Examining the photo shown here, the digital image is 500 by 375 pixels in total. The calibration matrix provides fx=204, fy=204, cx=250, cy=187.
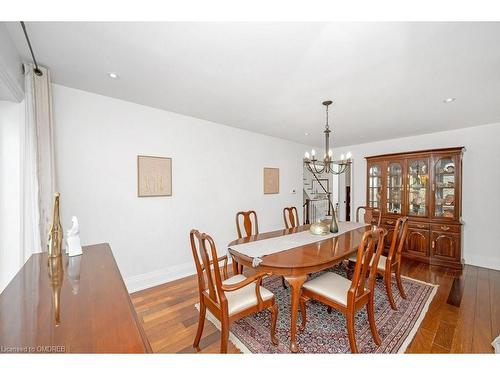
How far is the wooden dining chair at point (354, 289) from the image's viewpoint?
1491 mm

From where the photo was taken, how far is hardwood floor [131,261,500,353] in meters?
1.66

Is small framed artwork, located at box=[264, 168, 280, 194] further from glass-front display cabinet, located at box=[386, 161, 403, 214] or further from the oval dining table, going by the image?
glass-front display cabinet, located at box=[386, 161, 403, 214]

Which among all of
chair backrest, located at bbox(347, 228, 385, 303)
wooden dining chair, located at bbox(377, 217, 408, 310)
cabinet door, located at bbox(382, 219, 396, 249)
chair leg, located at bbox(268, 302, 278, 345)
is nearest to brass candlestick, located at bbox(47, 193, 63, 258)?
chair leg, located at bbox(268, 302, 278, 345)

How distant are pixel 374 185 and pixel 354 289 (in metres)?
3.40

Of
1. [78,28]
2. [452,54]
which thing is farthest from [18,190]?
[452,54]

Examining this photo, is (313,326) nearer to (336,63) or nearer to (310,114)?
(336,63)

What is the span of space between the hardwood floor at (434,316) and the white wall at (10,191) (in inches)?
45.5

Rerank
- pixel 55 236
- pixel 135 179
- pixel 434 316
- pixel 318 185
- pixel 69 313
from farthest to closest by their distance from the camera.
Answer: pixel 318 185, pixel 135 179, pixel 434 316, pixel 55 236, pixel 69 313

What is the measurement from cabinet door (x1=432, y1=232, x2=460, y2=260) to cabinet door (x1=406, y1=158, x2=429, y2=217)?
1.30ft

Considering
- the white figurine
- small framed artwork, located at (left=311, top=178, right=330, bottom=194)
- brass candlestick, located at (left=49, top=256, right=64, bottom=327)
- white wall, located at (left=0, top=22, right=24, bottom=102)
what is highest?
white wall, located at (left=0, top=22, right=24, bottom=102)

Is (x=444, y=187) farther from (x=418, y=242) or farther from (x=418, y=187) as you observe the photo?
(x=418, y=242)

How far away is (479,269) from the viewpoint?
127 inches

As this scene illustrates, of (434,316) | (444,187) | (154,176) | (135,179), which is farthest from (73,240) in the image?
(444,187)

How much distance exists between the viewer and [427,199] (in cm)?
358
